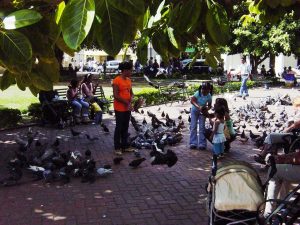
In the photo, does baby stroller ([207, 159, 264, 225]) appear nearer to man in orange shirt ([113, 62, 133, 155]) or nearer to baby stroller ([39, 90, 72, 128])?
man in orange shirt ([113, 62, 133, 155])

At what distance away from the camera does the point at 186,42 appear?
2898 millimetres

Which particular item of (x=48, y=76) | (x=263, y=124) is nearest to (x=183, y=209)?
(x=48, y=76)

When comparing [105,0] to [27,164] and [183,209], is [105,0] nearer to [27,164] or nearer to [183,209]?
[183,209]

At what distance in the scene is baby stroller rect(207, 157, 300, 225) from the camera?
137 inches

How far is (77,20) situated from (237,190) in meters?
2.54

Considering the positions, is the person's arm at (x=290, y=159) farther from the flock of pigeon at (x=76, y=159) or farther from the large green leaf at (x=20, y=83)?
the flock of pigeon at (x=76, y=159)

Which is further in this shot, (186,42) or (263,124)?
(263,124)

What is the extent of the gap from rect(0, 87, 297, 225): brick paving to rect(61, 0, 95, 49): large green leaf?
4.11 meters

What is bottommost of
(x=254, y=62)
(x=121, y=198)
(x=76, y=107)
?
(x=121, y=198)

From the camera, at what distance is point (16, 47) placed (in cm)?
161

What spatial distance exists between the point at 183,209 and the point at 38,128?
283 inches

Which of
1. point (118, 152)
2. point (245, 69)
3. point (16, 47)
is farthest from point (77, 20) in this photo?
point (245, 69)

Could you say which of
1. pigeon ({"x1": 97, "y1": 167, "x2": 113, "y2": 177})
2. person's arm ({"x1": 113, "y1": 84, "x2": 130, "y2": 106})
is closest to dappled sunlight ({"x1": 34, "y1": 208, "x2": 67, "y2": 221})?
pigeon ({"x1": 97, "y1": 167, "x2": 113, "y2": 177})

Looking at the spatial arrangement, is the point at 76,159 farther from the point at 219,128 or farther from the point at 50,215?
the point at 219,128
